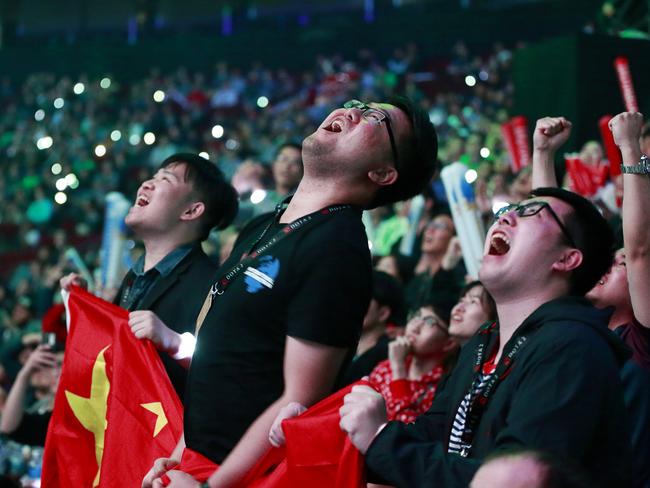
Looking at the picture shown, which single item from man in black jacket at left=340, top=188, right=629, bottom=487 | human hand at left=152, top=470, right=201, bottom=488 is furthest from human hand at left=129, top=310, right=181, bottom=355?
man in black jacket at left=340, top=188, right=629, bottom=487

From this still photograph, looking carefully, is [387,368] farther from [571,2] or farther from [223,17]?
[223,17]

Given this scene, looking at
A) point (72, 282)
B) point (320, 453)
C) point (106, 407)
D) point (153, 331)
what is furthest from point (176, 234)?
point (320, 453)

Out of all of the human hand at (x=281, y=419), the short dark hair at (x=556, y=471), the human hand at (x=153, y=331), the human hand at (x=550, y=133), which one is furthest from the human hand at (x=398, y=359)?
the short dark hair at (x=556, y=471)

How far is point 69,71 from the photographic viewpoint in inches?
907

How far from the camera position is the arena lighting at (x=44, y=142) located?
19.2 meters

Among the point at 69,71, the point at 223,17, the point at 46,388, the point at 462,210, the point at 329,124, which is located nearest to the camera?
the point at 329,124

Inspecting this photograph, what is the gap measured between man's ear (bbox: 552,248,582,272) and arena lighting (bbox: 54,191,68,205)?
14991 mm

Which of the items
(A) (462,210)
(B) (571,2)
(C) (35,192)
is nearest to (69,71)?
(C) (35,192)

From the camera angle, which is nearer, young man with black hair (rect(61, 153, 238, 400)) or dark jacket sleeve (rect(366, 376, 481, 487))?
dark jacket sleeve (rect(366, 376, 481, 487))

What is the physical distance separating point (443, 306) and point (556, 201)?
2.15 metres

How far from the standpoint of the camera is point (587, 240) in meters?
2.54

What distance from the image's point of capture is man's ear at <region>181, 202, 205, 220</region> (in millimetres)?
3730

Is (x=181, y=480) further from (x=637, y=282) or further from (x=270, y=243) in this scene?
(x=637, y=282)

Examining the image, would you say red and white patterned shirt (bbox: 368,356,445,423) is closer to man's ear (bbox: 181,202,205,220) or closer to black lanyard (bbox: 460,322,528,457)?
man's ear (bbox: 181,202,205,220)
